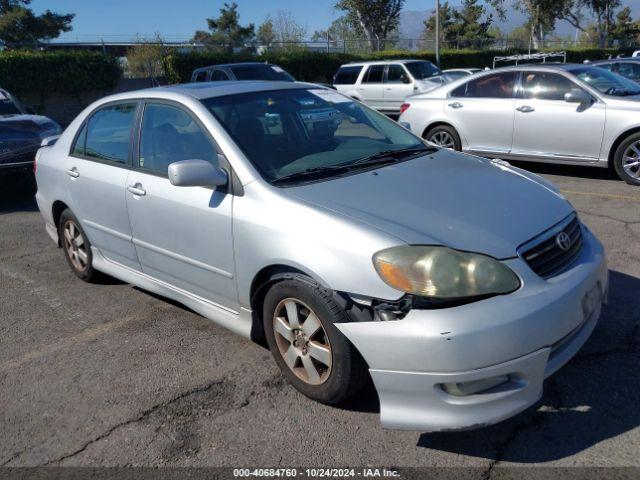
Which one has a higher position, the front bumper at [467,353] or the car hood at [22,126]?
the car hood at [22,126]

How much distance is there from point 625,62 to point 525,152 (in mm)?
7084

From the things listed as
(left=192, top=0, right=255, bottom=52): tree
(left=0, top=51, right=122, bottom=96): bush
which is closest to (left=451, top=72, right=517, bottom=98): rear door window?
(left=0, top=51, right=122, bottom=96): bush

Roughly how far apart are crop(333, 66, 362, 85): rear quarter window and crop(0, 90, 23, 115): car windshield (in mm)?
9973

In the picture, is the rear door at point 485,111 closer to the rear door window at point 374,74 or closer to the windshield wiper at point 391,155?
the windshield wiper at point 391,155

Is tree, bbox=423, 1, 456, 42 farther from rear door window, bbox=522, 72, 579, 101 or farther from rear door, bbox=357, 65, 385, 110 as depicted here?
rear door window, bbox=522, 72, 579, 101

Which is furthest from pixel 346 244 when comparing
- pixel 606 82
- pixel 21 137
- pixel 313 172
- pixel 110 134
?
pixel 21 137

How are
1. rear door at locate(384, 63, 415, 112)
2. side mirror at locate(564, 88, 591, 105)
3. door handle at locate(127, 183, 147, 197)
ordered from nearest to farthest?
door handle at locate(127, 183, 147, 197) < side mirror at locate(564, 88, 591, 105) < rear door at locate(384, 63, 415, 112)

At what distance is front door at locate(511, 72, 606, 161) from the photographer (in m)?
7.58

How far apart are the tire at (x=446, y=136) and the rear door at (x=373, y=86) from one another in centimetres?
807

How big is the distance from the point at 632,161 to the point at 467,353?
598 centimetres

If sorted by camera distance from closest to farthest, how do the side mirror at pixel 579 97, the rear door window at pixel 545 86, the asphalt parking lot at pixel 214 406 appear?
1. the asphalt parking lot at pixel 214 406
2. the side mirror at pixel 579 97
3. the rear door window at pixel 545 86

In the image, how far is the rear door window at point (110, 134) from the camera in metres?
4.29

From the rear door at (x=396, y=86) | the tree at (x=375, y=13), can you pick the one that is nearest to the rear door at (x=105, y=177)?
the rear door at (x=396, y=86)

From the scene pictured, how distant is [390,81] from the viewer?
16953 mm
